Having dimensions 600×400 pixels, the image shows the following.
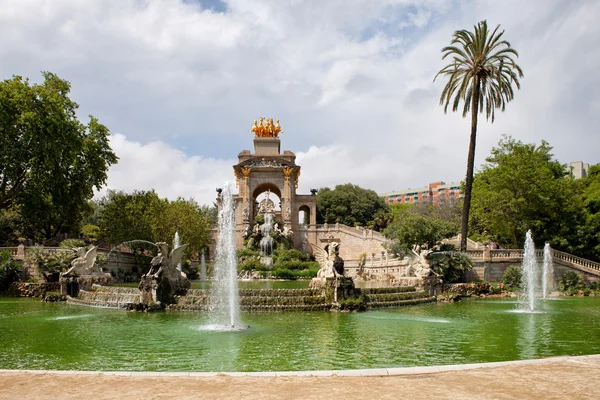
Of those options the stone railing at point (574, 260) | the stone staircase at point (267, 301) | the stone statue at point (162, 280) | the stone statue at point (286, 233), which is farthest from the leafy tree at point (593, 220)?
the stone statue at point (286, 233)

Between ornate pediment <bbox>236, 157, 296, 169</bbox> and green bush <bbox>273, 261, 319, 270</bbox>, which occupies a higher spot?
ornate pediment <bbox>236, 157, 296, 169</bbox>

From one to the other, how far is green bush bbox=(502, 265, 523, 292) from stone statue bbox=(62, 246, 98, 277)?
79.5 feet

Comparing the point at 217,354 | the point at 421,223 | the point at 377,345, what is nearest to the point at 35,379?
the point at 217,354

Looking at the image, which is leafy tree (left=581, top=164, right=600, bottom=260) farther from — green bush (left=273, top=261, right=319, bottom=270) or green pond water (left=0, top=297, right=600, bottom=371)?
green bush (left=273, top=261, right=319, bottom=270)

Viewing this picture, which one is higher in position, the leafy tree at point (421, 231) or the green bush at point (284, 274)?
the leafy tree at point (421, 231)

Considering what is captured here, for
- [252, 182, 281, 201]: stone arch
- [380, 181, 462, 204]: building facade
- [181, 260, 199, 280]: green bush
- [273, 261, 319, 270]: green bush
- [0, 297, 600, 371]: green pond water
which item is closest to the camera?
[0, 297, 600, 371]: green pond water

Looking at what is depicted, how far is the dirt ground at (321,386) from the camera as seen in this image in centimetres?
687

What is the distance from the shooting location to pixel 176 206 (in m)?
44.6

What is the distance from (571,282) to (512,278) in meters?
3.35

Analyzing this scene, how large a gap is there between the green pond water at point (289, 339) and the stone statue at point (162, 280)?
1.23 metres

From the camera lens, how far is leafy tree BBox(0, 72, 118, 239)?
113ft

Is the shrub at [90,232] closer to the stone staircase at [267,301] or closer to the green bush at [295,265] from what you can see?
the green bush at [295,265]

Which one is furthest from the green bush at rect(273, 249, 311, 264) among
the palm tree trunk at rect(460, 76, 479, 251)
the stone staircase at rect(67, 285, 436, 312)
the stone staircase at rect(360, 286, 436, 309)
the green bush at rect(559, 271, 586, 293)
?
the stone staircase at rect(67, 285, 436, 312)

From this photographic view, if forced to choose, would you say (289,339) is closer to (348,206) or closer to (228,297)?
(228,297)
